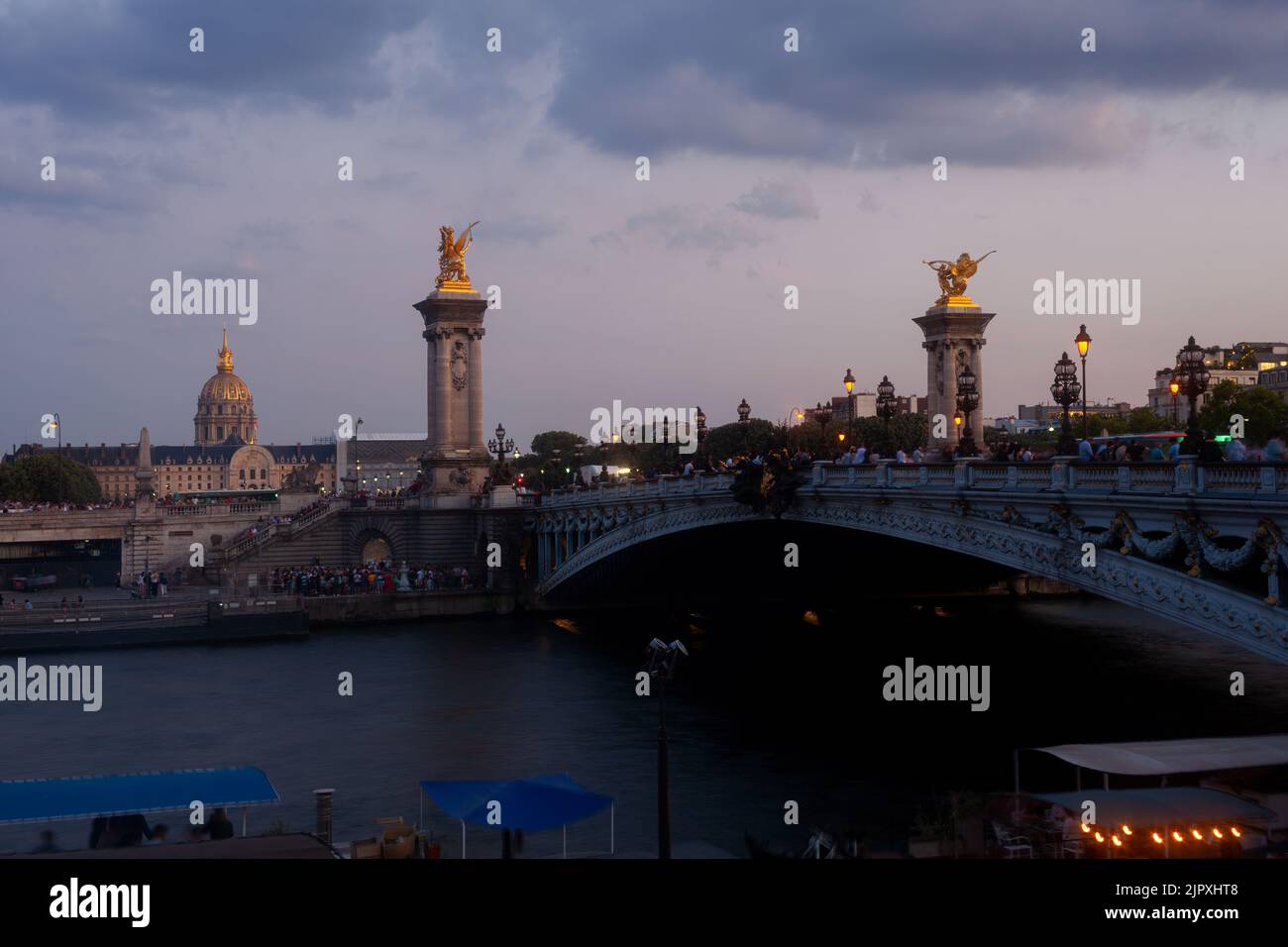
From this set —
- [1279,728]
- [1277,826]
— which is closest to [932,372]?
[1279,728]

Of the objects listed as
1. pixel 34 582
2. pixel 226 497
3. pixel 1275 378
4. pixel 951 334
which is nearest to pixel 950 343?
pixel 951 334

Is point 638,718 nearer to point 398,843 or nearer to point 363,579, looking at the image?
point 398,843

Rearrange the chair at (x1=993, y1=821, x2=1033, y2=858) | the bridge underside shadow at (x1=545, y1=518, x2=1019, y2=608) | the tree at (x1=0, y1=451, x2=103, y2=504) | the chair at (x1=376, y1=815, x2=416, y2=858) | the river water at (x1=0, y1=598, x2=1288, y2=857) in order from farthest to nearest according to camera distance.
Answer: the tree at (x1=0, y1=451, x2=103, y2=504) < the bridge underside shadow at (x1=545, y1=518, x2=1019, y2=608) < the river water at (x1=0, y1=598, x2=1288, y2=857) < the chair at (x1=376, y1=815, x2=416, y2=858) < the chair at (x1=993, y1=821, x2=1033, y2=858)

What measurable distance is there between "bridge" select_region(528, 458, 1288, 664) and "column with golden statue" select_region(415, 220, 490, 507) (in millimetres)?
33510

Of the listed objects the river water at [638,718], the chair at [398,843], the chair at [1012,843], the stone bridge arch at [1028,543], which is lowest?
the river water at [638,718]

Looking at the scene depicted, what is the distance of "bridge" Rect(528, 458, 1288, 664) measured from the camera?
1642 cm

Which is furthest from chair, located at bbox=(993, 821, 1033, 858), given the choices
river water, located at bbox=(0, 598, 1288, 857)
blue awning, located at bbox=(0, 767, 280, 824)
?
blue awning, located at bbox=(0, 767, 280, 824)

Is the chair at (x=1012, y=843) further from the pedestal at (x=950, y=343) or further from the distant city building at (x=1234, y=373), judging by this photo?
the distant city building at (x=1234, y=373)

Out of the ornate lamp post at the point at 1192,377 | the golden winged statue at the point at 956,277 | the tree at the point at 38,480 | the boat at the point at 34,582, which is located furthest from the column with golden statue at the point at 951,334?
the tree at the point at 38,480

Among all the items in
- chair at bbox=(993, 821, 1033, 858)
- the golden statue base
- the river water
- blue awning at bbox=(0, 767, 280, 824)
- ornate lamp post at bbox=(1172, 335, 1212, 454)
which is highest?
the golden statue base

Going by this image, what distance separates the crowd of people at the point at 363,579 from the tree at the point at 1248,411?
31590 mm

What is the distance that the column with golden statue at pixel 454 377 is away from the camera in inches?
2547

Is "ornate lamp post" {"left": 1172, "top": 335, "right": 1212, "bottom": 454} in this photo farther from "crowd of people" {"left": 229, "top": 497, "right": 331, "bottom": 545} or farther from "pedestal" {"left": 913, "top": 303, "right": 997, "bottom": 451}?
"crowd of people" {"left": 229, "top": 497, "right": 331, "bottom": 545}
